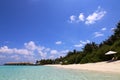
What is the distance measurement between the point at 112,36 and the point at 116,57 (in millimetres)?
19215

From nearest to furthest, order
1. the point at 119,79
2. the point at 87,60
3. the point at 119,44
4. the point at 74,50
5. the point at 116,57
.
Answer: the point at 119,79 < the point at 116,57 < the point at 119,44 < the point at 87,60 < the point at 74,50

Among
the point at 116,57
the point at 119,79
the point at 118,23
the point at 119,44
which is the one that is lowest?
the point at 119,79

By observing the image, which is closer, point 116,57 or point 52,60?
point 116,57

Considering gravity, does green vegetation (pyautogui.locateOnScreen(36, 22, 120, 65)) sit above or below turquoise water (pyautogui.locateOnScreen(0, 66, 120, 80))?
above

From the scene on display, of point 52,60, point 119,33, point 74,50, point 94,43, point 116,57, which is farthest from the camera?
point 52,60

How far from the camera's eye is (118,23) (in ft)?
147

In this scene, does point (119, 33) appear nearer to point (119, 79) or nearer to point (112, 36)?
point (112, 36)

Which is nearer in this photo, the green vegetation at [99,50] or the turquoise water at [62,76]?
the turquoise water at [62,76]

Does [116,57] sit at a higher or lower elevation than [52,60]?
lower

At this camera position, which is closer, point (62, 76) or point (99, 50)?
point (62, 76)

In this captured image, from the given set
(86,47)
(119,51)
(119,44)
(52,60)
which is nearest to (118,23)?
(86,47)

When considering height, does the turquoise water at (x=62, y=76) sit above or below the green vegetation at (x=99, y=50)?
below

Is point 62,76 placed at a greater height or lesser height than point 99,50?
lesser

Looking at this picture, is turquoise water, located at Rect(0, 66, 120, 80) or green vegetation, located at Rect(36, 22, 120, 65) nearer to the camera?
turquoise water, located at Rect(0, 66, 120, 80)
